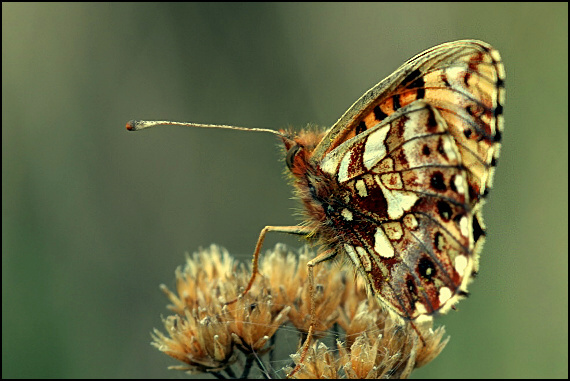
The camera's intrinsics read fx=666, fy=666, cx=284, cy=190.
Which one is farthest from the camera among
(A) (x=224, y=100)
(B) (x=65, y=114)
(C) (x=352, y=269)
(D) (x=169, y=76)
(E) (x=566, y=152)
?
(A) (x=224, y=100)

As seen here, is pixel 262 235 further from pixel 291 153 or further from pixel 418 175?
pixel 418 175

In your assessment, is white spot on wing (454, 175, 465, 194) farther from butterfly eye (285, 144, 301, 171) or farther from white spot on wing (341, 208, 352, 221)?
butterfly eye (285, 144, 301, 171)

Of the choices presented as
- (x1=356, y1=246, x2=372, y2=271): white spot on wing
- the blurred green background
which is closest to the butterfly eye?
(x1=356, y1=246, x2=372, y2=271): white spot on wing

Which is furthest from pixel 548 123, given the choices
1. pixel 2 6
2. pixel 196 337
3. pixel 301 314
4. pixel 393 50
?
pixel 2 6

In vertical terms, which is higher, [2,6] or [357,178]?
[2,6]

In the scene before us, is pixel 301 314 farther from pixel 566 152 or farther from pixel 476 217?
pixel 566 152

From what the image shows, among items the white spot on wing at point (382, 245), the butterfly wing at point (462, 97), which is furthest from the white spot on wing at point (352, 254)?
the butterfly wing at point (462, 97)
